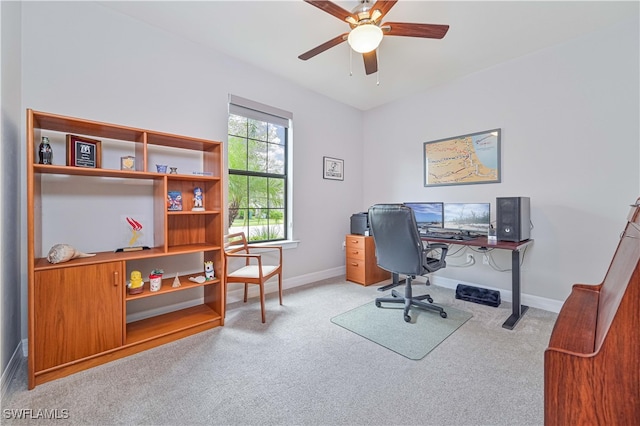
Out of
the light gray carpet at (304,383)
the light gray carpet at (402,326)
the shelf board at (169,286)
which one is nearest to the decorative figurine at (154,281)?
the shelf board at (169,286)

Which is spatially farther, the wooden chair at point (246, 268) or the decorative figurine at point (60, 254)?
the wooden chair at point (246, 268)

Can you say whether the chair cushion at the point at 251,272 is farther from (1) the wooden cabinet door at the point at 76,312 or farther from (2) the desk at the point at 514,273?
(2) the desk at the point at 514,273

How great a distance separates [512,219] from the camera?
2.58m

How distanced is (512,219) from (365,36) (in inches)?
85.7

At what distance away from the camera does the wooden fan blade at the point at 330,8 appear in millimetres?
1668

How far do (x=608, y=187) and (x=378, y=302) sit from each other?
236 centimetres

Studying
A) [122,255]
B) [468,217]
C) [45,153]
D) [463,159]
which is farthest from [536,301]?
[45,153]

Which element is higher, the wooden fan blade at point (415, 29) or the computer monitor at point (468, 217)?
the wooden fan blade at point (415, 29)

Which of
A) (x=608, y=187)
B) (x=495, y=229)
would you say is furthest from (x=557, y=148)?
(x=495, y=229)

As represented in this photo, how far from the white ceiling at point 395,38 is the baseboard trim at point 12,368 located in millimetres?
2680

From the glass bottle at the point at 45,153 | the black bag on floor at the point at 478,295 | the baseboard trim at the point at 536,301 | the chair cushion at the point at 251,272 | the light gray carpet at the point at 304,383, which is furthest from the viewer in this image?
the black bag on floor at the point at 478,295

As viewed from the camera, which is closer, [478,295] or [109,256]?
[109,256]

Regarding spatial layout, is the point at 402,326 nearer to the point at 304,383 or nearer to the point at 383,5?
the point at 304,383

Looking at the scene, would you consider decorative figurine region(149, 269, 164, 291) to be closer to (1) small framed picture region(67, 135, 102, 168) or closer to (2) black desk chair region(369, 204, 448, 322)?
(1) small framed picture region(67, 135, 102, 168)
